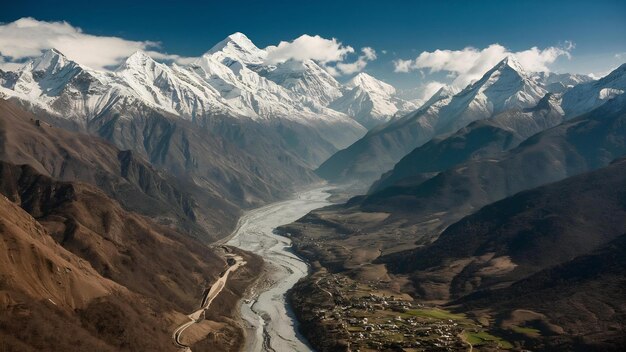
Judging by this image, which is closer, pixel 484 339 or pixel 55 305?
pixel 55 305

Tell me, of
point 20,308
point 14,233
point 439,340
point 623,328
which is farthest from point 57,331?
point 623,328

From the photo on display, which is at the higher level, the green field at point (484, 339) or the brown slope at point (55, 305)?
the green field at point (484, 339)

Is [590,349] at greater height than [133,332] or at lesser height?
greater

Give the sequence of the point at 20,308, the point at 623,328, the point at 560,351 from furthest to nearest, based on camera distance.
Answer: the point at 623,328 → the point at 560,351 → the point at 20,308

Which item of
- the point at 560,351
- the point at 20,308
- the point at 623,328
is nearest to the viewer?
the point at 20,308

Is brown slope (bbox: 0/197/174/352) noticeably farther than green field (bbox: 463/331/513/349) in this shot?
No

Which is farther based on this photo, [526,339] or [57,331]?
[526,339]

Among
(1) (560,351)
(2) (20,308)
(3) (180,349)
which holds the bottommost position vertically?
(3) (180,349)

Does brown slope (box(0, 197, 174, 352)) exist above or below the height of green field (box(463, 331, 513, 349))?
below

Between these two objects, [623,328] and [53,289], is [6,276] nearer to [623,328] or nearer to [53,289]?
[53,289]

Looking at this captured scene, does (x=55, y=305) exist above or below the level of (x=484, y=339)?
below

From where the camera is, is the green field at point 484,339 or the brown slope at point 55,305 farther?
the green field at point 484,339
